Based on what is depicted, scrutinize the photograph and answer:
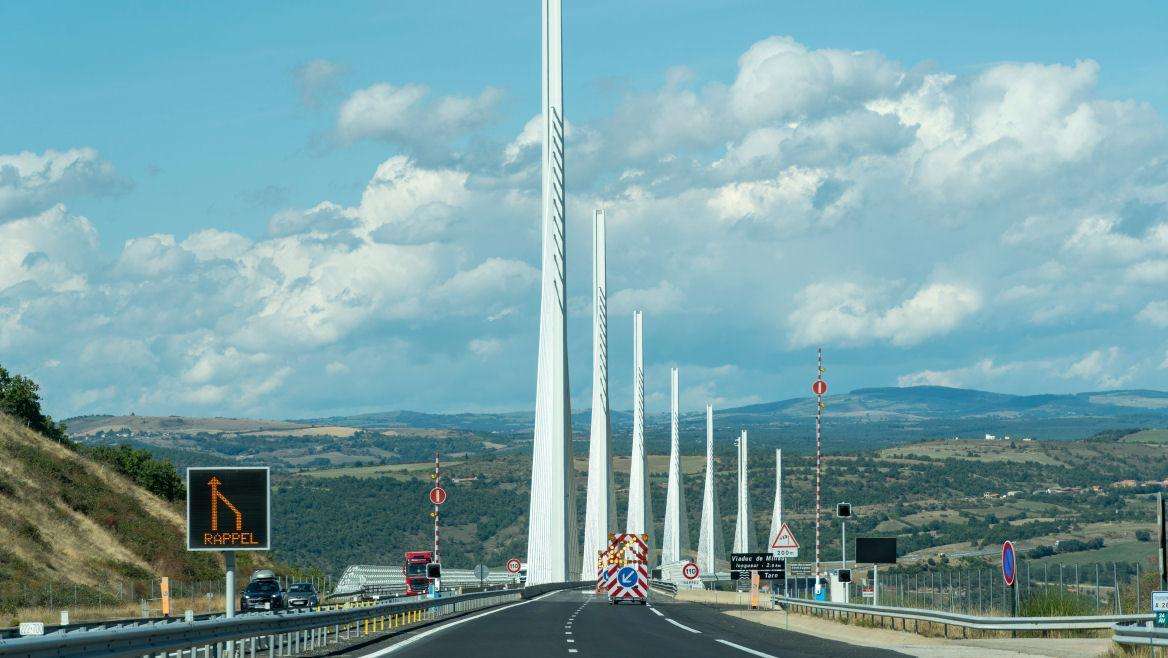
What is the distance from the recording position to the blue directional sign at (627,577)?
60.5 m

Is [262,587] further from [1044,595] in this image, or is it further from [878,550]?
[1044,595]

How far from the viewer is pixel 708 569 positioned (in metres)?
110

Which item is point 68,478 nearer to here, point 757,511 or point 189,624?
point 189,624

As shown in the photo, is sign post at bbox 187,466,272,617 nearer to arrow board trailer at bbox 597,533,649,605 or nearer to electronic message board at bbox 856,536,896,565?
electronic message board at bbox 856,536,896,565

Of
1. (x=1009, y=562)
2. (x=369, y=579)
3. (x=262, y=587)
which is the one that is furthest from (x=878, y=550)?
(x=369, y=579)

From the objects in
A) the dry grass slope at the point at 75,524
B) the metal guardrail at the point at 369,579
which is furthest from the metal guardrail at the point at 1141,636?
the metal guardrail at the point at 369,579

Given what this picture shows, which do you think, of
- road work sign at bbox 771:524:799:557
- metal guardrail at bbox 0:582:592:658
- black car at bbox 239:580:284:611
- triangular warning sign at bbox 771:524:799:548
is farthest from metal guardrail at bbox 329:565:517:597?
metal guardrail at bbox 0:582:592:658

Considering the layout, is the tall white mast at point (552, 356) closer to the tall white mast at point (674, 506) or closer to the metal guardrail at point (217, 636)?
the tall white mast at point (674, 506)

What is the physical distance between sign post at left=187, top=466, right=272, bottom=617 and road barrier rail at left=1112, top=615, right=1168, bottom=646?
547 inches

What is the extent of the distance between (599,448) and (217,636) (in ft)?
222

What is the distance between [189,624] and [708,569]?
89814 millimetres

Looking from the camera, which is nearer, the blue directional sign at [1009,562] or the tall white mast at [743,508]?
the blue directional sign at [1009,562]

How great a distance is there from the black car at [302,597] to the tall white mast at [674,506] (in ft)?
137

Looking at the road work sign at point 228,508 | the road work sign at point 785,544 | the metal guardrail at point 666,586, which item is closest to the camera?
the road work sign at point 228,508
